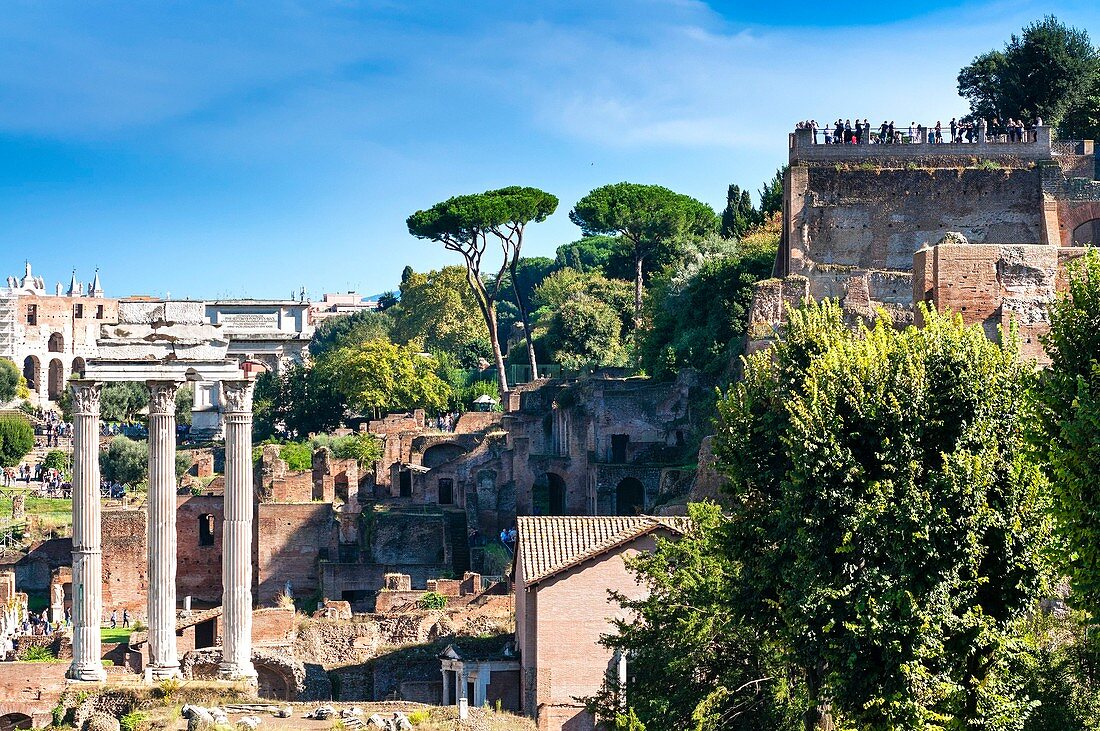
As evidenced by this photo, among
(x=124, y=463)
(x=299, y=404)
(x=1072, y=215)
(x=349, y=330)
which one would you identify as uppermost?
(x=349, y=330)

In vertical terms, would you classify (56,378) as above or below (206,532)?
above

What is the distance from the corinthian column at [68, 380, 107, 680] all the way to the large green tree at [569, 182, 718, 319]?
38.1 metres

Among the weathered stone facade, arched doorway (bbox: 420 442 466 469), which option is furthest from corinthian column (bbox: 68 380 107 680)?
arched doorway (bbox: 420 442 466 469)

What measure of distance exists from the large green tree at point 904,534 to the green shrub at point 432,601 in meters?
20.2

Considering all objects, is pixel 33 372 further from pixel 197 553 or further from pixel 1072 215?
pixel 1072 215

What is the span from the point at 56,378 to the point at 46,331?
275 centimetres

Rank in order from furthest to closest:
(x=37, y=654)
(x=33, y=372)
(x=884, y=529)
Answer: (x=33, y=372), (x=37, y=654), (x=884, y=529)

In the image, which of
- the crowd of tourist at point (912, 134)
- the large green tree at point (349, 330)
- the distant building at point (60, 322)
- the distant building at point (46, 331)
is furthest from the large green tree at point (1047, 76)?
the distant building at point (46, 331)

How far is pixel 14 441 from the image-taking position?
247 feet

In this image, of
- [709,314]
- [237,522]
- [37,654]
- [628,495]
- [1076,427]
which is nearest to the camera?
[1076,427]

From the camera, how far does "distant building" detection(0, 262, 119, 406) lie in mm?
105062

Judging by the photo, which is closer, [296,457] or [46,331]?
[296,457]

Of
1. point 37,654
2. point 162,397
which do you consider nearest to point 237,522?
point 162,397

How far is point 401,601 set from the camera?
44125mm
